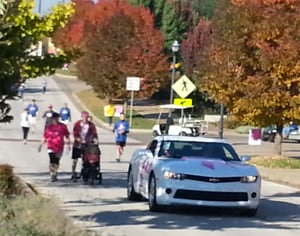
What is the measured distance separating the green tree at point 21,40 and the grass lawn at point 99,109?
45.7 m

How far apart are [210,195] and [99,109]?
184ft

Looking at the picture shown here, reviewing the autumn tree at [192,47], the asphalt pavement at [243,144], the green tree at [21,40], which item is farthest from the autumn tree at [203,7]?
the green tree at [21,40]

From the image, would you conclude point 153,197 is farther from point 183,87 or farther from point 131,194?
point 183,87

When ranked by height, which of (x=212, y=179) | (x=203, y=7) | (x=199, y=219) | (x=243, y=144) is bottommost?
(x=199, y=219)

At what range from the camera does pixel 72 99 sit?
83.1 metres

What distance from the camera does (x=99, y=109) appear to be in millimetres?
72750

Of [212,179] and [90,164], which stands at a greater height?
[212,179]

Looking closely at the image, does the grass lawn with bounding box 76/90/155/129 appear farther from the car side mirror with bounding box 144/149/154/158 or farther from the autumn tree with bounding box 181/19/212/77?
the car side mirror with bounding box 144/149/154/158

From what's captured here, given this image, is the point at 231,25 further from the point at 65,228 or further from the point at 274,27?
the point at 65,228

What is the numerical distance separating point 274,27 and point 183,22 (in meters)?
62.1

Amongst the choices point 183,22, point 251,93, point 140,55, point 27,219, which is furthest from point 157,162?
point 183,22

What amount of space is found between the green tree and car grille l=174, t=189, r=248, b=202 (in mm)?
3328

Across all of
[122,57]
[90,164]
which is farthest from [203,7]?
[90,164]

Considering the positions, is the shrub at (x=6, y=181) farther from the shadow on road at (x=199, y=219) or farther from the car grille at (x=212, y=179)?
the car grille at (x=212, y=179)
